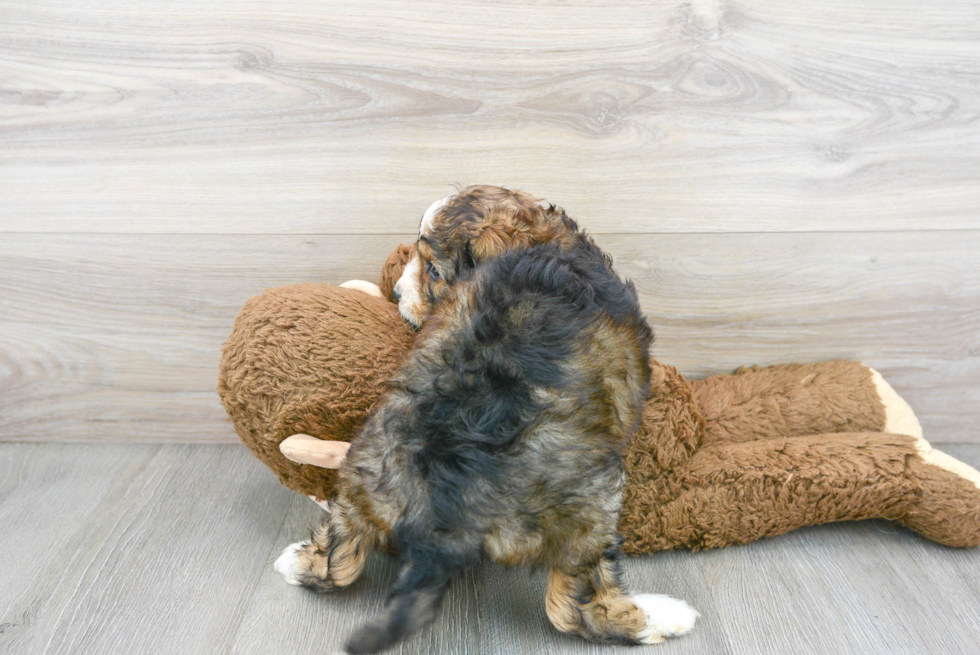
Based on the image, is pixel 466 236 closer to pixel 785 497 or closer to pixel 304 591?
pixel 304 591

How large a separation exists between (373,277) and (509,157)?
0.52 meters

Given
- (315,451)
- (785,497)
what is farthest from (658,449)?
(315,451)

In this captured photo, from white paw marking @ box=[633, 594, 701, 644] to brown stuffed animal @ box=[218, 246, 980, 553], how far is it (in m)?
0.21

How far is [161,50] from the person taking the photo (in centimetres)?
192

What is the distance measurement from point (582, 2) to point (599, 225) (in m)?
0.59

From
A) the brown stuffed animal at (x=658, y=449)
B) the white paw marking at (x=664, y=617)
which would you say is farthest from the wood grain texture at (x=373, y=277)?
the white paw marking at (x=664, y=617)

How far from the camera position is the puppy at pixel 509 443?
4.36 ft

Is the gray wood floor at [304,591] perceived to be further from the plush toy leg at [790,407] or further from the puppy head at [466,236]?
the puppy head at [466,236]

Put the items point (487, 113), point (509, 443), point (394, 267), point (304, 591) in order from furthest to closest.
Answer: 1. point (487, 113)
2. point (394, 267)
3. point (304, 591)
4. point (509, 443)

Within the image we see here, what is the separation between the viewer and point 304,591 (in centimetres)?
168

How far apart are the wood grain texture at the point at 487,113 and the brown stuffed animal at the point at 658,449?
385 millimetres

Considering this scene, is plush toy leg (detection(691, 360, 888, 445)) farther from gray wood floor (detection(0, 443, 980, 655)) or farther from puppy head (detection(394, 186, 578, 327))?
puppy head (detection(394, 186, 578, 327))

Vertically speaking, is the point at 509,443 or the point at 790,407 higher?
the point at 509,443

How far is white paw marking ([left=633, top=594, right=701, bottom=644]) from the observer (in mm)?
1531
